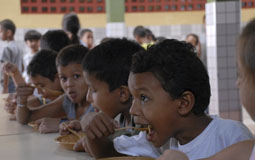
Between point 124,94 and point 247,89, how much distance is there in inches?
36.4

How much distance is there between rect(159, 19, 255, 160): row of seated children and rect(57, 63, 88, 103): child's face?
1.39 metres

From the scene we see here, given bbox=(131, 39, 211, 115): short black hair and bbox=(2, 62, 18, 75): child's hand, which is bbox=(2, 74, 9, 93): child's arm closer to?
bbox=(2, 62, 18, 75): child's hand

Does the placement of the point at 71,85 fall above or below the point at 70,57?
below

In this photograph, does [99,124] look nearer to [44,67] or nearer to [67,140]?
[67,140]

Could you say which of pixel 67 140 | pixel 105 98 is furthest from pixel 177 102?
pixel 67 140

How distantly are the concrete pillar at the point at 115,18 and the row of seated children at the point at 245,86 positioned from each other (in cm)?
681

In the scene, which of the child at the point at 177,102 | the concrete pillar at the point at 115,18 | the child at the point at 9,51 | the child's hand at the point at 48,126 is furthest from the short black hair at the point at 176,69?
the concrete pillar at the point at 115,18

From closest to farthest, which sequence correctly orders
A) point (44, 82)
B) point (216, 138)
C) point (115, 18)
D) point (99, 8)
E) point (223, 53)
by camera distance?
point (216, 138), point (44, 82), point (223, 53), point (115, 18), point (99, 8)

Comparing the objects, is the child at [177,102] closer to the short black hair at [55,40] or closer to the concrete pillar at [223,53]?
the short black hair at [55,40]

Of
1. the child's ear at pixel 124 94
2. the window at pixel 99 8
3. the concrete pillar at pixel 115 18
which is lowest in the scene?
the child's ear at pixel 124 94

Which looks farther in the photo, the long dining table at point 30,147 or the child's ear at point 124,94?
the child's ear at point 124,94

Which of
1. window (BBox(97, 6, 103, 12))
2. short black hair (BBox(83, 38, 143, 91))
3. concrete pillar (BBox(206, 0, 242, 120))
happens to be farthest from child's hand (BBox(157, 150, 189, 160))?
window (BBox(97, 6, 103, 12))

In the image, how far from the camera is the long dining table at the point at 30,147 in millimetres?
1558

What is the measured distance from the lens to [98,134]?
1.44 metres
